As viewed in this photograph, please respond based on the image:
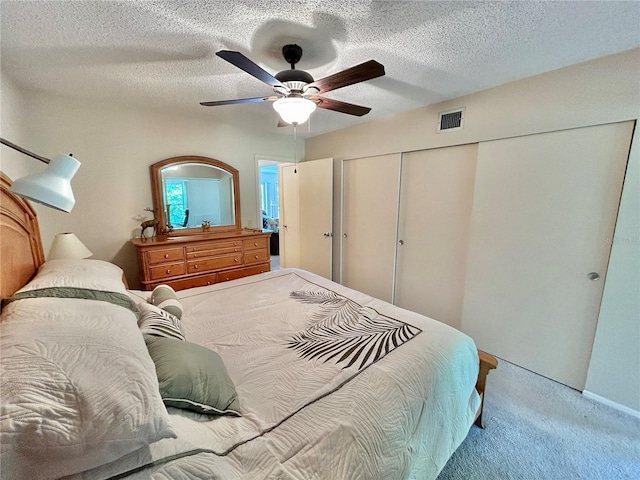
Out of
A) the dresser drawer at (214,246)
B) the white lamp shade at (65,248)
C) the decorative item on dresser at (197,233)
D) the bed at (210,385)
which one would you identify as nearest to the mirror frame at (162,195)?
the decorative item on dresser at (197,233)

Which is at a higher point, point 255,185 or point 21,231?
point 255,185

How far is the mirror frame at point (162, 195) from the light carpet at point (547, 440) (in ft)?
10.4

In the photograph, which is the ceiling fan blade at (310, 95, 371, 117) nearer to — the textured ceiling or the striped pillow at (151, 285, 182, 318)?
the textured ceiling

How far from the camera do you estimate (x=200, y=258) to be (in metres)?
2.92

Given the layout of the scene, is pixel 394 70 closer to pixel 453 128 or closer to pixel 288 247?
pixel 453 128

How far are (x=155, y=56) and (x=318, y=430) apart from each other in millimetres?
2323

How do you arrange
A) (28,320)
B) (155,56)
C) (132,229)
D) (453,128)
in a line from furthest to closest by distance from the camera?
(132,229) → (453,128) → (155,56) → (28,320)

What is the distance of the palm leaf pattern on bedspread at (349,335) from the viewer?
4.34 feet

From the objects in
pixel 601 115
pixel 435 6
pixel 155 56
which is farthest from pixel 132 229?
pixel 601 115

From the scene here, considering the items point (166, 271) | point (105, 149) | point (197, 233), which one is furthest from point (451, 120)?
point (105, 149)

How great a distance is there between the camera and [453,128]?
8.36 feet

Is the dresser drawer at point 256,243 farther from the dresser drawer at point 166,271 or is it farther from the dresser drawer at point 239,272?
the dresser drawer at point 166,271

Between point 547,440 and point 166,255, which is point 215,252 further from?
point 547,440

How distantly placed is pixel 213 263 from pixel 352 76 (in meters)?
2.41
